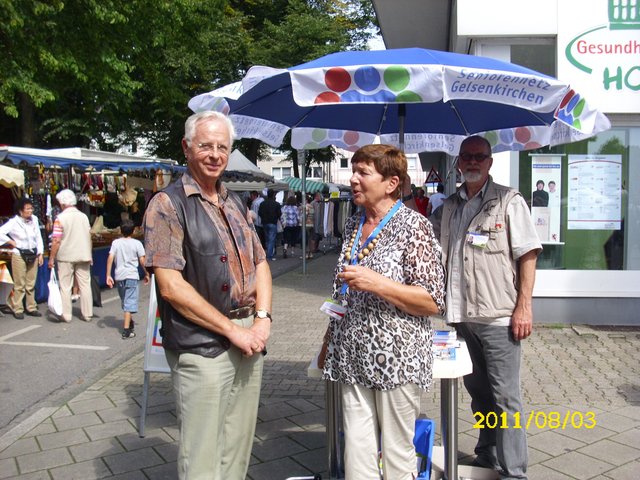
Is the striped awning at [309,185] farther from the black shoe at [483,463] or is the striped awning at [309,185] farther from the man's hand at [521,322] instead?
the man's hand at [521,322]

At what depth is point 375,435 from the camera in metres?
2.83

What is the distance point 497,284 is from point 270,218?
14.7 m

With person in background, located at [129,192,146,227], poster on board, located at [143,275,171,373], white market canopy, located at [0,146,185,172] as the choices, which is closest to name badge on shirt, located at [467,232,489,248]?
poster on board, located at [143,275,171,373]

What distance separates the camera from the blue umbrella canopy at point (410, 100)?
3.10 meters

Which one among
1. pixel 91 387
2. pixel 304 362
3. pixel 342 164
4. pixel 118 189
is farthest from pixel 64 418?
pixel 342 164

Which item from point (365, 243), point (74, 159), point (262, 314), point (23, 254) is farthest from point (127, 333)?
point (74, 159)

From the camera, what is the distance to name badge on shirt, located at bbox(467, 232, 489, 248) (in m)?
3.42

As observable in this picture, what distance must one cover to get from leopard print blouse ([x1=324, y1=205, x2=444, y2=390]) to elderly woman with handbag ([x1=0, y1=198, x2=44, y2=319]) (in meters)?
7.77

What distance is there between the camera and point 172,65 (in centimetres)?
2311

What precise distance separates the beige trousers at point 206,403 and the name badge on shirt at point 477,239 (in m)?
1.40

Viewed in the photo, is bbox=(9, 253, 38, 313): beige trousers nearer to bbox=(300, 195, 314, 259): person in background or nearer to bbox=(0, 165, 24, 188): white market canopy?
bbox=(0, 165, 24, 188): white market canopy

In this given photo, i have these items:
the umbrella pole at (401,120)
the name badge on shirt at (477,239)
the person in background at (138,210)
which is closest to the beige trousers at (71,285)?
the umbrella pole at (401,120)

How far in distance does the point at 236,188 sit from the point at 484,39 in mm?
13381

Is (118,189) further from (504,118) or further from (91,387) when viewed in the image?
(504,118)
